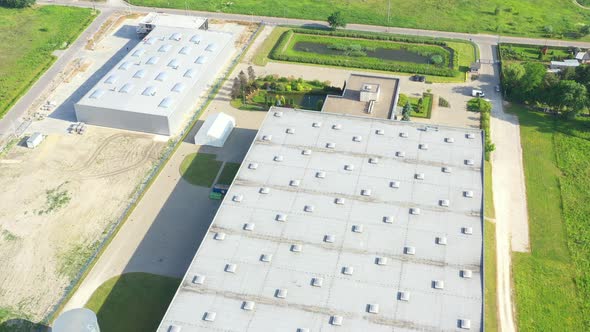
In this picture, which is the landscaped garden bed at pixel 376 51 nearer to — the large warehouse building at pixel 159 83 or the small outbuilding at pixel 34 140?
the large warehouse building at pixel 159 83

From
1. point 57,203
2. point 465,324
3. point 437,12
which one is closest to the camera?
point 465,324

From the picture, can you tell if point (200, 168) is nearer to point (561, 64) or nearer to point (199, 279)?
point (199, 279)

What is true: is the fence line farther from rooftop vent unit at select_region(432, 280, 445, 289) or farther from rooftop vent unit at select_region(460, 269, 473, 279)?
rooftop vent unit at select_region(460, 269, 473, 279)

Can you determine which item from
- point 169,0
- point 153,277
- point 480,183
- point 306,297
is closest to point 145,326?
point 153,277

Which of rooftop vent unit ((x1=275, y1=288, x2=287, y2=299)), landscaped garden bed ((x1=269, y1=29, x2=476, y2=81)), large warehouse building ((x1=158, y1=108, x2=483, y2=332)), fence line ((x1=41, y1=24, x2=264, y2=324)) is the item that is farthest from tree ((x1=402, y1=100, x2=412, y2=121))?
rooftop vent unit ((x1=275, y1=288, x2=287, y2=299))

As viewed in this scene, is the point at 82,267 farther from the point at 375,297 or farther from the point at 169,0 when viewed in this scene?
the point at 169,0

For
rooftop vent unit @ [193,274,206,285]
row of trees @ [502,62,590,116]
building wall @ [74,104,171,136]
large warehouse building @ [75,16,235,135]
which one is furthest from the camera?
row of trees @ [502,62,590,116]

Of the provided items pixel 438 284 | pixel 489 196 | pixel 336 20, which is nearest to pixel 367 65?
pixel 336 20

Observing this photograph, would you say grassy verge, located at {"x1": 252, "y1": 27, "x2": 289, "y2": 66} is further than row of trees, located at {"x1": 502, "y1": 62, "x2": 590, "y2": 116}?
Yes
